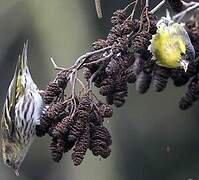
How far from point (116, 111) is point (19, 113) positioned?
4.91ft

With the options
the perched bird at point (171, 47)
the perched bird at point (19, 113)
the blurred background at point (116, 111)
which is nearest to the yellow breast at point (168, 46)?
the perched bird at point (171, 47)

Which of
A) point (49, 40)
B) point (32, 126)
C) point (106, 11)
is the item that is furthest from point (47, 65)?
point (32, 126)

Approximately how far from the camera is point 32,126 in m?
1.96

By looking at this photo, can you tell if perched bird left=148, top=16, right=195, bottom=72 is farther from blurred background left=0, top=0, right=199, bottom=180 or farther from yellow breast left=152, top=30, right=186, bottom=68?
blurred background left=0, top=0, right=199, bottom=180

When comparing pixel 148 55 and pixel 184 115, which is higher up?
pixel 148 55

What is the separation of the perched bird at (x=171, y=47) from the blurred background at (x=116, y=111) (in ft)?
5.84

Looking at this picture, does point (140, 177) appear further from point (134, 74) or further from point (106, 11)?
point (134, 74)

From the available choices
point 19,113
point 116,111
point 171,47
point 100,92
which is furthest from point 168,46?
point 116,111

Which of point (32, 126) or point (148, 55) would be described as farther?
→ point (32, 126)

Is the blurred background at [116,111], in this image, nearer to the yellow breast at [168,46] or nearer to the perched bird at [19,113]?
the perched bird at [19,113]

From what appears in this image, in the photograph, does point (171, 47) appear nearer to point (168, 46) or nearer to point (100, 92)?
point (168, 46)

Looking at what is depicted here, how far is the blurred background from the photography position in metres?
3.46

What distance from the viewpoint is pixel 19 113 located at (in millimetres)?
2234

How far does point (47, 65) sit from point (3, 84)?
31 centimetres
